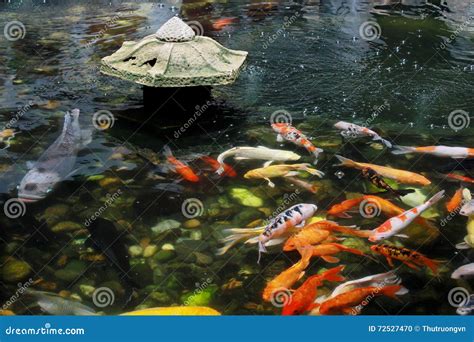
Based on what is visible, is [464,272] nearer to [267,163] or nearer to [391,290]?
[391,290]

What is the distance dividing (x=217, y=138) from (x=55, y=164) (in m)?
2.20

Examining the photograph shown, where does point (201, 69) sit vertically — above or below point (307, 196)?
above

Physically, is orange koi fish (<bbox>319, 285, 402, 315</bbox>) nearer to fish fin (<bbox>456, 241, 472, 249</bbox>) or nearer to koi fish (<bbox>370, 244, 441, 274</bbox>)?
koi fish (<bbox>370, 244, 441, 274</bbox>)

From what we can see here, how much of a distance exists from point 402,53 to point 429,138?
3.67m

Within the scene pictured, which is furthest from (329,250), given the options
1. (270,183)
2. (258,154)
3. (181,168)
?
(181,168)

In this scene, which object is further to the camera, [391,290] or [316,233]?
[316,233]

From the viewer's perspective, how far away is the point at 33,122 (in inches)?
317

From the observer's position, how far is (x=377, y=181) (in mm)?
6820

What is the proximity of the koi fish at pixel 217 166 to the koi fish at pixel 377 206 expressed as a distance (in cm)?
135

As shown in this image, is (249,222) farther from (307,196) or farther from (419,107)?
(419,107)

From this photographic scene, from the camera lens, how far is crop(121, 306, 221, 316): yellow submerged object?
16.2 feet

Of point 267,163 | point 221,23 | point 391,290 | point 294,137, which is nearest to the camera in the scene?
point 391,290

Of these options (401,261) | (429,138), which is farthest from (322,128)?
(401,261)

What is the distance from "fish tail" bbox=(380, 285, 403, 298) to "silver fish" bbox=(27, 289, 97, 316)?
8.69 ft
